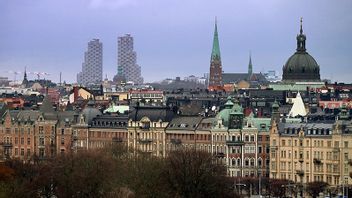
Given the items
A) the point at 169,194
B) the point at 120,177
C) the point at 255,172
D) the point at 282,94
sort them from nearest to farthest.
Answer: the point at 169,194 → the point at 120,177 → the point at 255,172 → the point at 282,94

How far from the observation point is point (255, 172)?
114m

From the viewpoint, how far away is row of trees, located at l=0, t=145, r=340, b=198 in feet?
285

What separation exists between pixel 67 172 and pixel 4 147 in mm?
38355

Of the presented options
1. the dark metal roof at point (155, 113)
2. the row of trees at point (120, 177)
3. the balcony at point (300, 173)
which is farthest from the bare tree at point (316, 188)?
the dark metal roof at point (155, 113)

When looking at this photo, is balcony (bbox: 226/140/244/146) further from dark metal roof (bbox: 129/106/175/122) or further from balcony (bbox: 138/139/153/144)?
balcony (bbox: 138/139/153/144)

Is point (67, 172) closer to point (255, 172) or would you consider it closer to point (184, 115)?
point (255, 172)

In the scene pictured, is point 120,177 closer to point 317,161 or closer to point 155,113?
point 317,161

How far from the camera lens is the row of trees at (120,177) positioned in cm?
8681

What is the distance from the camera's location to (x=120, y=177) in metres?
91.4

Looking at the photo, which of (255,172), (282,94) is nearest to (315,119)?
(255,172)

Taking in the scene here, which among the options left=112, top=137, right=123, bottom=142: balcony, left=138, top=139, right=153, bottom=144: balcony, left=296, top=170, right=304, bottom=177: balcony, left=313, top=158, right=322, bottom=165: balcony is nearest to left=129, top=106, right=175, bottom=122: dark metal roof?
left=138, top=139, right=153, bottom=144: balcony

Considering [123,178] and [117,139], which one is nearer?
[123,178]

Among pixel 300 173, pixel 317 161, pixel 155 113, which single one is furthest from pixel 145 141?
pixel 317 161

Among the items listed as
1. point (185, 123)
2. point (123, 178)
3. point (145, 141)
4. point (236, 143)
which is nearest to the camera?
point (123, 178)
